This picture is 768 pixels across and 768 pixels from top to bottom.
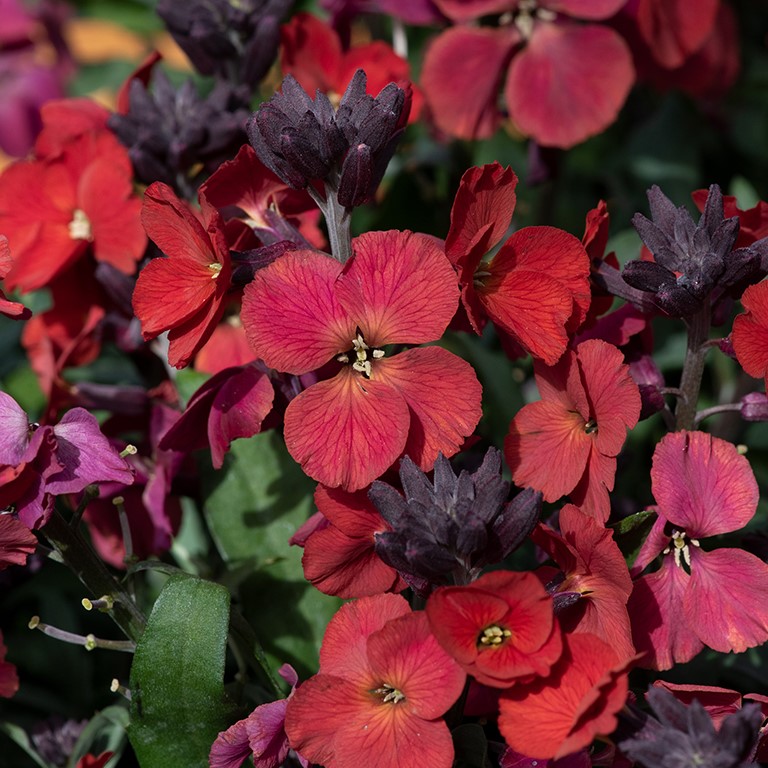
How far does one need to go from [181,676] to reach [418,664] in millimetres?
242

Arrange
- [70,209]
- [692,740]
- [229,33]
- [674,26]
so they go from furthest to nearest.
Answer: [674,26] → [229,33] → [70,209] → [692,740]

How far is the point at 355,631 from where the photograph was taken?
914 mm

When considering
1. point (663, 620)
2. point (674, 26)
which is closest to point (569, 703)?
point (663, 620)

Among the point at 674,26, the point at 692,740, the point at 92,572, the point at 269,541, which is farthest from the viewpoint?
the point at 674,26

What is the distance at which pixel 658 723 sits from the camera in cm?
86

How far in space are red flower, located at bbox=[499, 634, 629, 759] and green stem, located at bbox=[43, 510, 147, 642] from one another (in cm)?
40

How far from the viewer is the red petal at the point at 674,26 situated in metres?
1.62

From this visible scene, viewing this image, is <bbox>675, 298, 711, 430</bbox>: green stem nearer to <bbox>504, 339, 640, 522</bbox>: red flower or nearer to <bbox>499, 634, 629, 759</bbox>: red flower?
<bbox>504, 339, 640, 522</bbox>: red flower

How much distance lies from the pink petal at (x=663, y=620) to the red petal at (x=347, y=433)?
266 mm

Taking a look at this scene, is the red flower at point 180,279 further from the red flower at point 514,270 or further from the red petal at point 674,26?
the red petal at point 674,26

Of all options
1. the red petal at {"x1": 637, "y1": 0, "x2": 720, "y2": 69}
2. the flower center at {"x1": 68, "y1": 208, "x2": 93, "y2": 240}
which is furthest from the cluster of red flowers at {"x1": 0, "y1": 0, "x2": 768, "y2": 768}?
the red petal at {"x1": 637, "y1": 0, "x2": 720, "y2": 69}

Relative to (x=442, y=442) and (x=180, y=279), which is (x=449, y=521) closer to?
(x=442, y=442)

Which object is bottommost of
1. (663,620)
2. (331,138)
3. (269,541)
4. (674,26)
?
(269,541)

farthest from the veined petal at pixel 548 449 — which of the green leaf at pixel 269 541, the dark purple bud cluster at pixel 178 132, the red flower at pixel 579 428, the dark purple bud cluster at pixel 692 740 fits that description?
the dark purple bud cluster at pixel 178 132
